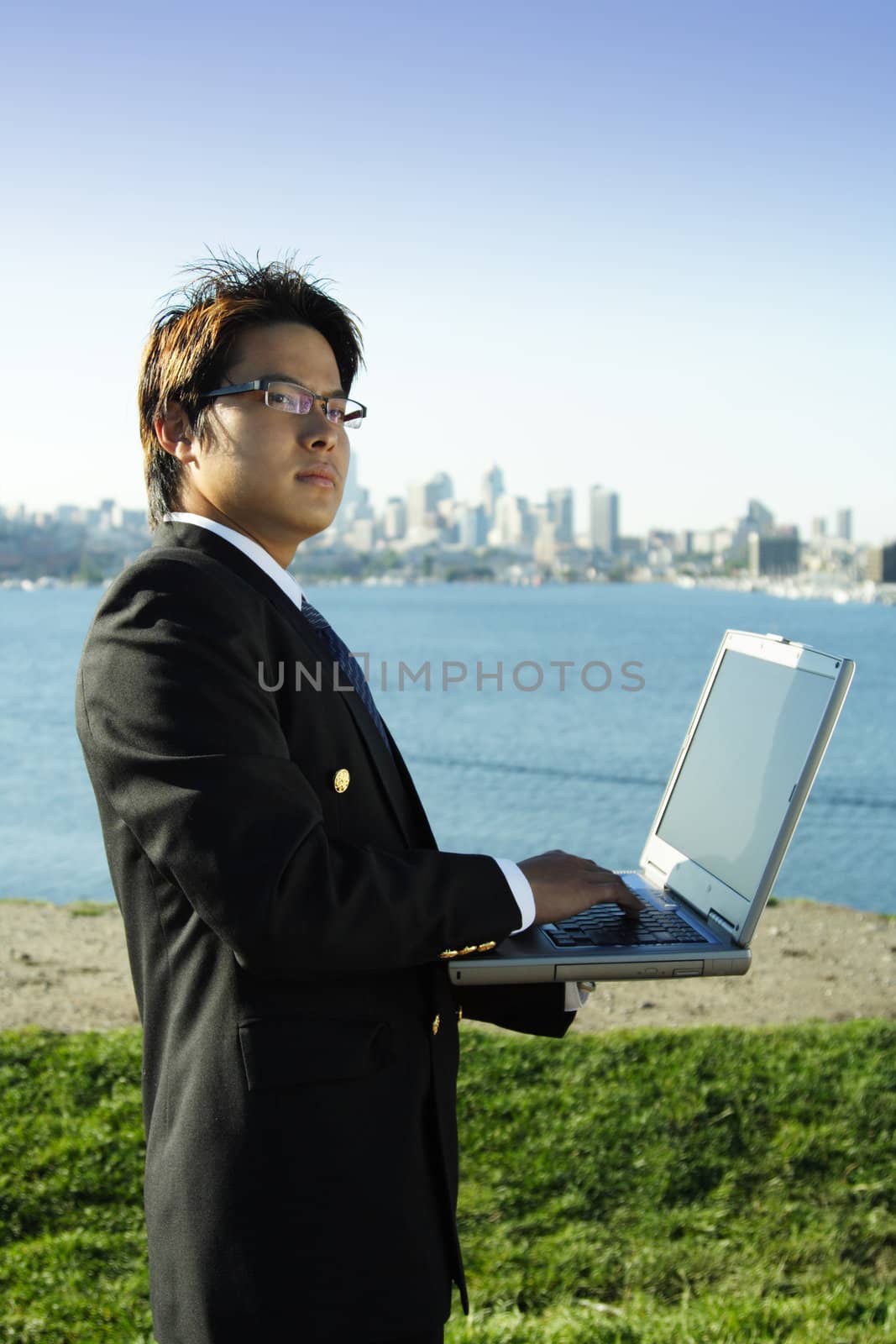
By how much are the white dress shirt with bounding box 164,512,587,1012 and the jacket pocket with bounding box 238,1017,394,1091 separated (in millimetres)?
268

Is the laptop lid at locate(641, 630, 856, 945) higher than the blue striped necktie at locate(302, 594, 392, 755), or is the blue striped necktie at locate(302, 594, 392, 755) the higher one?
the blue striped necktie at locate(302, 594, 392, 755)

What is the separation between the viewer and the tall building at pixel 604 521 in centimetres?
12581

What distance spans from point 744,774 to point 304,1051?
1030 mm

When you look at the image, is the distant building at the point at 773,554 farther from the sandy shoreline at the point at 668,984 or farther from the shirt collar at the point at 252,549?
the shirt collar at the point at 252,549

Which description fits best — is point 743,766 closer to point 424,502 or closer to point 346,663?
point 346,663

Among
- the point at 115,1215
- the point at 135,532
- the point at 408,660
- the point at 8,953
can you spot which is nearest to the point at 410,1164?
the point at 115,1215

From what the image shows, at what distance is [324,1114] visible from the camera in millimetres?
1629

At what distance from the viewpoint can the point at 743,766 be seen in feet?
7.48

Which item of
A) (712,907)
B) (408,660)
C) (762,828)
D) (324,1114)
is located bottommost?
(408,660)

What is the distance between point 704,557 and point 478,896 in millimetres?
130217

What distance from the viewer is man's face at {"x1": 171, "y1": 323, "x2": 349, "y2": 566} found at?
183cm

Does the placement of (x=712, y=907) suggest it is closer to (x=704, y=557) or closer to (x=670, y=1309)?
(x=670, y=1309)

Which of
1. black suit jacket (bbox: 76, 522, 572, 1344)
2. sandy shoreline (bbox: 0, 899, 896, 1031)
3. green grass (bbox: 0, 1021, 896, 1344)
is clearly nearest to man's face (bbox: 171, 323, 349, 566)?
black suit jacket (bbox: 76, 522, 572, 1344)

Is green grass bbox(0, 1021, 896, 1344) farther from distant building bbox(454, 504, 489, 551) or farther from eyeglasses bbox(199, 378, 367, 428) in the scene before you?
distant building bbox(454, 504, 489, 551)
